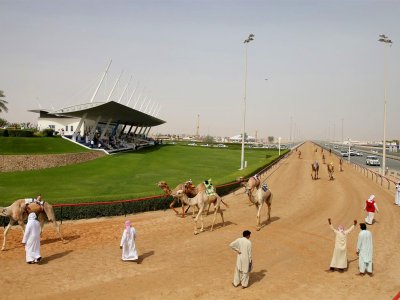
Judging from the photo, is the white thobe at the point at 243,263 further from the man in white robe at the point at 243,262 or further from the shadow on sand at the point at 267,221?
the shadow on sand at the point at 267,221

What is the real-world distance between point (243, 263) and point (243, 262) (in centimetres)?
3

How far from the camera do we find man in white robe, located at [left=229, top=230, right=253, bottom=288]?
9844 millimetres

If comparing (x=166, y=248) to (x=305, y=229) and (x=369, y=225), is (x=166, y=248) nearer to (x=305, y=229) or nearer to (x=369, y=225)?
(x=305, y=229)

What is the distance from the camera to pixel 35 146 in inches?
1560

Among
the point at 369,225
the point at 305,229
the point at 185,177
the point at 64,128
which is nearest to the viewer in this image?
the point at 305,229

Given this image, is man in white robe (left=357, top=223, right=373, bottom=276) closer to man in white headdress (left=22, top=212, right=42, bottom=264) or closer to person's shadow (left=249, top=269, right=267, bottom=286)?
person's shadow (left=249, top=269, right=267, bottom=286)

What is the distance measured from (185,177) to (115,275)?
68.2 ft

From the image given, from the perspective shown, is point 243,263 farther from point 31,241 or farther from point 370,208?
point 370,208

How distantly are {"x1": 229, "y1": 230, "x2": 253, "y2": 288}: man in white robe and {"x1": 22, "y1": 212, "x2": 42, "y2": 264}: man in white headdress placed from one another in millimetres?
5879

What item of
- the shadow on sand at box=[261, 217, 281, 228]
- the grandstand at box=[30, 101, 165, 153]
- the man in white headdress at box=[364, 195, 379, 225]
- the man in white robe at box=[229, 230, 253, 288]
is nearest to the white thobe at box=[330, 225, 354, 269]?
the man in white robe at box=[229, 230, 253, 288]

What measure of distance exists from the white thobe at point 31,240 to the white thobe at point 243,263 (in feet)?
19.3

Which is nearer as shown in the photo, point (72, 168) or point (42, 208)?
point (42, 208)

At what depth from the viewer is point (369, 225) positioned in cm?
1736

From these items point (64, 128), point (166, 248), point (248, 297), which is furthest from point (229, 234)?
point (64, 128)
